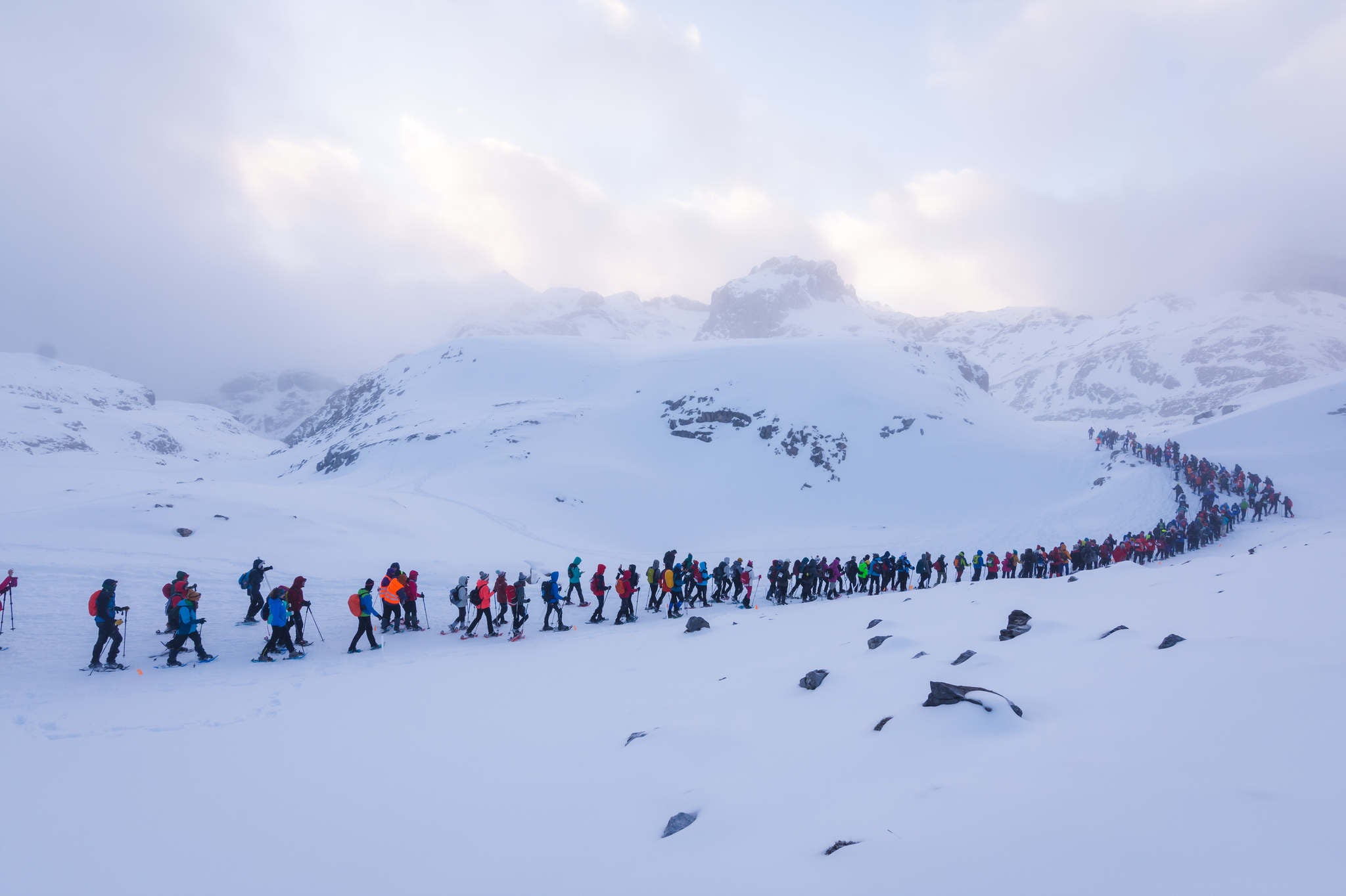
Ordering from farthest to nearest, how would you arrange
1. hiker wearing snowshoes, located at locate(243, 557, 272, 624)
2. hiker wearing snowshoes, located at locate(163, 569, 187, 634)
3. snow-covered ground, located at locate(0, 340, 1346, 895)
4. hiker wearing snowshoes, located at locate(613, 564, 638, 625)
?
1. hiker wearing snowshoes, located at locate(613, 564, 638, 625)
2. hiker wearing snowshoes, located at locate(243, 557, 272, 624)
3. hiker wearing snowshoes, located at locate(163, 569, 187, 634)
4. snow-covered ground, located at locate(0, 340, 1346, 895)

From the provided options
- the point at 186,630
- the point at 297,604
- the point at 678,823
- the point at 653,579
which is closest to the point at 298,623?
the point at 297,604

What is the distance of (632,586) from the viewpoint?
733 inches

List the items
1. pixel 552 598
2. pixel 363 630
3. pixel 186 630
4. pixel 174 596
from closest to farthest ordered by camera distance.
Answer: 1. pixel 186 630
2. pixel 174 596
3. pixel 363 630
4. pixel 552 598

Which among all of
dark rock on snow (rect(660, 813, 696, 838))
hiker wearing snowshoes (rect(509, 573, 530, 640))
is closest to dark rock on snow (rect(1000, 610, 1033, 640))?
dark rock on snow (rect(660, 813, 696, 838))

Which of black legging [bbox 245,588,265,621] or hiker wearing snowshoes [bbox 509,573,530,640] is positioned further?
hiker wearing snowshoes [bbox 509,573,530,640]

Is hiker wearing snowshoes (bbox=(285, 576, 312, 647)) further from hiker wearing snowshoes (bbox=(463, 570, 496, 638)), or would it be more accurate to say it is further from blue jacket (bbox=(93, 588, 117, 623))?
hiker wearing snowshoes (bbox=(463, 570, 496, 638))

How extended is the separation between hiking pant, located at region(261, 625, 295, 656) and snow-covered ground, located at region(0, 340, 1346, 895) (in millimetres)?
571

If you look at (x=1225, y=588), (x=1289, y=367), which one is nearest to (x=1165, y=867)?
(x=1225, y=588)

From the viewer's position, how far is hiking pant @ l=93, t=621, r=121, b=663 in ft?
38.8

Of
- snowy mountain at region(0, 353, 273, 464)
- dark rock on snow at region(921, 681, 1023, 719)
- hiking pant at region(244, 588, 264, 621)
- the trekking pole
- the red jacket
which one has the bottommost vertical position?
the trekking pole

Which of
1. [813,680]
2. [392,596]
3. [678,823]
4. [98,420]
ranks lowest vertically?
[678,823]

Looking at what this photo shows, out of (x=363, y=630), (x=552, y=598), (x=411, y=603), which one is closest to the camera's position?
(x=363, y=630)

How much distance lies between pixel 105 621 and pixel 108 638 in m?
0.64

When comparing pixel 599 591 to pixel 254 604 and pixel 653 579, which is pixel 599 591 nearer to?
pixel 653 579
